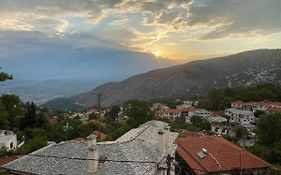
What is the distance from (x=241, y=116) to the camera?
73875 mm

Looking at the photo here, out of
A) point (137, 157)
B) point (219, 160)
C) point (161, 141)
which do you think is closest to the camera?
point (137, 157)

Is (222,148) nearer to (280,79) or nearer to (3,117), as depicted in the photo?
(3,117)

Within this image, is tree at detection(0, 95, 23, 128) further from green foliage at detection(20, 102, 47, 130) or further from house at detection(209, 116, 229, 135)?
house at detection(209, 116, 229, 135)

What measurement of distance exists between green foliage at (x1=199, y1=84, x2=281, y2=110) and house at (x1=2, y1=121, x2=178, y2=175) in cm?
7249

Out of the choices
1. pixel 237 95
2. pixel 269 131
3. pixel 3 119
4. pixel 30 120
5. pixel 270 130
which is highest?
pixel 237 95

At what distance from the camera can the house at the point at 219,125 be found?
66.5 m

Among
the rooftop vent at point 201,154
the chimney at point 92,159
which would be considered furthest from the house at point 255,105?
the chimney at point 92,159

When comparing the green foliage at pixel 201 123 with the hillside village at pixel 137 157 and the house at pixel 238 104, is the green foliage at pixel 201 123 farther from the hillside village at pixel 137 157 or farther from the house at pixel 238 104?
the hillside village at pixel 137 157

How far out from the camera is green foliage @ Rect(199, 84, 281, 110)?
86.6 m

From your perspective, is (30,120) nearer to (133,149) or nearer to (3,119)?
(3,119)

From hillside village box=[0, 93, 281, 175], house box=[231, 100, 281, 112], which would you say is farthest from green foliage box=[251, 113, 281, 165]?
house box=[231, 100, 281, 112]

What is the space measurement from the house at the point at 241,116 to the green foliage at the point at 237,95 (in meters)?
11.2

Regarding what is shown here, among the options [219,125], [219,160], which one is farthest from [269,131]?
[219,160]

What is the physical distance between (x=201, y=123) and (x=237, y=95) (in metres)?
25.1
